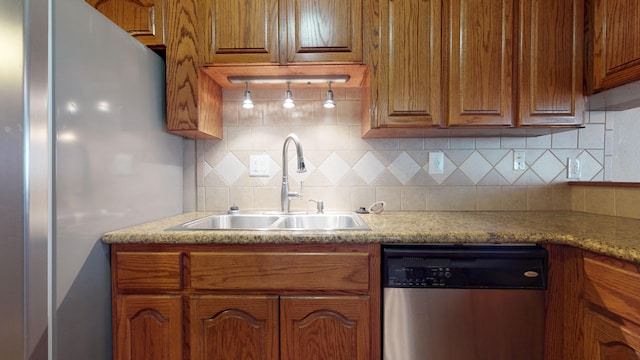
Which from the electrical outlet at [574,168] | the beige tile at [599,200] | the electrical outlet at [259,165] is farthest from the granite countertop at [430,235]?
the electrical outlet at [259,165]

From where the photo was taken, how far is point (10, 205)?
31.1 inches

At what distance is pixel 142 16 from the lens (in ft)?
4.33

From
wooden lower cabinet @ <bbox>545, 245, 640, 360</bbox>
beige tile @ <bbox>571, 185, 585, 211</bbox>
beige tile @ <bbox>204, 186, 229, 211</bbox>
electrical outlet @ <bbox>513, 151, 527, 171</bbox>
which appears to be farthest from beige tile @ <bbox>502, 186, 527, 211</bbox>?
beige tile @ <bbox>204, 186, 229, 211</bbox>

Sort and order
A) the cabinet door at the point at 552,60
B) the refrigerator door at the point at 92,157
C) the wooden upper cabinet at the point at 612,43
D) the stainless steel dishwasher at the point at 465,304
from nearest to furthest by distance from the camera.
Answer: the refrigerator door at the point at 92,157
the stainless steel dishwasher at the point at 465,304
the wooden upper cabinet at the point at 612,43
the cabinet door at the point at 552,60

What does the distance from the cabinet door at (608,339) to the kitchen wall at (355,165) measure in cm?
79

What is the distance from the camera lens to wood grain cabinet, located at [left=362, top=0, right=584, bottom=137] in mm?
1282

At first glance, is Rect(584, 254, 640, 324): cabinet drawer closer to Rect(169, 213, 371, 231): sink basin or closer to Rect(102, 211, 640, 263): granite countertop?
Rect(102, 211, 640, 263): granite countertop

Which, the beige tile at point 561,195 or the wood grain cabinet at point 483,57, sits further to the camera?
the beige tile at point 561,195

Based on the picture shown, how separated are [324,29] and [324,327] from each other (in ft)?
4.14

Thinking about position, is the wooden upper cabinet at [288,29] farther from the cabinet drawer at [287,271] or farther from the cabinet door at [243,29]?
the cabinet drawer at [287,271]

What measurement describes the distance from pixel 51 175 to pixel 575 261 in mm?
1730

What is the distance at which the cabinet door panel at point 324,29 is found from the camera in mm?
1290

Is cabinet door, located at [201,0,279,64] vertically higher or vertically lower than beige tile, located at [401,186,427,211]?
higher

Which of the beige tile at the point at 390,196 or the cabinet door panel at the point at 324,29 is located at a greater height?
the cabinet door panel at the point at 324,29
